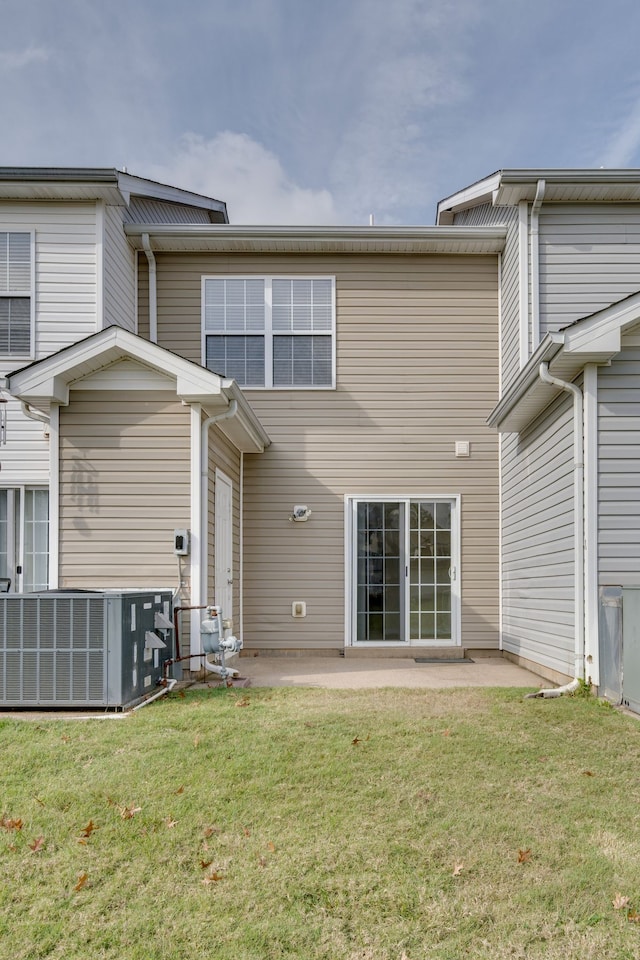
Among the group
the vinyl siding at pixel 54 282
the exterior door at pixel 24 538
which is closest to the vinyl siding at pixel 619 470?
the vinyl siding at pixel 54 282

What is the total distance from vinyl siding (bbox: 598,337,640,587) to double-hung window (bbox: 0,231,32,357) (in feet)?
20.2

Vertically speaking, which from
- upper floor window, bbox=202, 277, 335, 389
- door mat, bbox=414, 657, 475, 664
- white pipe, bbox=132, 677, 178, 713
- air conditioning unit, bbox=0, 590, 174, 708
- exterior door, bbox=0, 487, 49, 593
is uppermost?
upper floor window, bbox=202, 277, 335, 389

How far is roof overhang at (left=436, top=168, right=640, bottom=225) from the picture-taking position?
25.7 feet

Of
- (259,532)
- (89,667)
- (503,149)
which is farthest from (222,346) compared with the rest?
(503,149)

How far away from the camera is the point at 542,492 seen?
712cm

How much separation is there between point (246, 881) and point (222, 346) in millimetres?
7299

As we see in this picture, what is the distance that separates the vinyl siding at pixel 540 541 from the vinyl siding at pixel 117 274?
4.84 m

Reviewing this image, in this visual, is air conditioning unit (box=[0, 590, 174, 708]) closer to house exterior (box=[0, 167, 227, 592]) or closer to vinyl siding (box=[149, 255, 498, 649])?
house exterior (box=[0, 167, 227, 592])

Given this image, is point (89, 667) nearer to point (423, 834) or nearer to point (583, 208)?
point (423, 834)

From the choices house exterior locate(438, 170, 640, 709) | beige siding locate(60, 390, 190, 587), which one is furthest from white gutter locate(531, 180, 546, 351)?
beige siding locate(60, 390, 190, 587)

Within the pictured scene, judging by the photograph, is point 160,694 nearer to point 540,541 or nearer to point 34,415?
point 34,415

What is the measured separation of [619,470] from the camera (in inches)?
232

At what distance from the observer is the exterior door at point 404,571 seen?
29.2 ft

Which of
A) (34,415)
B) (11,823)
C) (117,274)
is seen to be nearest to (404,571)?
(34,415)
